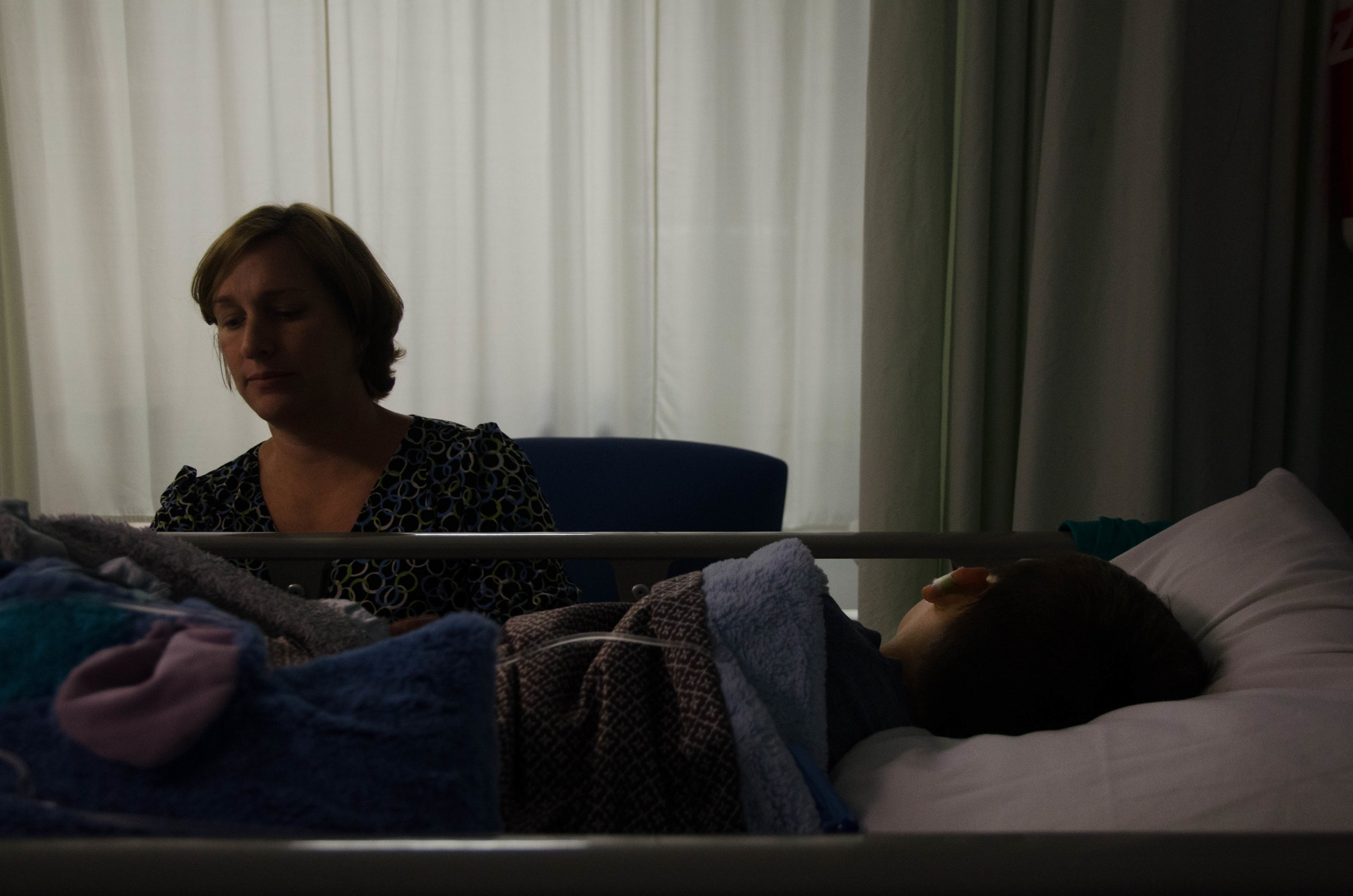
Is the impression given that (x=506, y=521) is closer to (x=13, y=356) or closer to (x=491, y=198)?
(x=491, y=198)

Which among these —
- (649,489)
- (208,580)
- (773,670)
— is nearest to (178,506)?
(208,580)

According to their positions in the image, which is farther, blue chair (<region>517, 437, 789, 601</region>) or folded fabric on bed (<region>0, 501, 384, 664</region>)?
blue chair (<region>517, 437, 789, 601</region>)

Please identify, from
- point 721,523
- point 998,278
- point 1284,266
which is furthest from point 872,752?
point 1284,266

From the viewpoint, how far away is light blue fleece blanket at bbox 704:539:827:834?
0.63 metres

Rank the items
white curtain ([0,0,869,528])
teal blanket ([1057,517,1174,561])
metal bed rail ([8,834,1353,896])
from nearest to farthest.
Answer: metal bed rail ([8,834,1353,896])
teal blanket ([1057,517,1174,561])
white curtain ([0,0,869,528])

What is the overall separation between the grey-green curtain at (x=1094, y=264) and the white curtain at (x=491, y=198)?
31 cm

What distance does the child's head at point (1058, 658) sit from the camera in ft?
2.58

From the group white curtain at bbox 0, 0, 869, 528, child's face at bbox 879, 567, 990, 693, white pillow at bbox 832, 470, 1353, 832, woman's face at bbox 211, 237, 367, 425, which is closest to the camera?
white pillow at bbox 832, 470, 1353, 832

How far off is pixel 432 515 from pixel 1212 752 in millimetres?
989

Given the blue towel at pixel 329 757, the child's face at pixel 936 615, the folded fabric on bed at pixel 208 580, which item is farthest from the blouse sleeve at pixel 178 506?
the child's face at pixel 936 615

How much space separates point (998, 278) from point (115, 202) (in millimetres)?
2249

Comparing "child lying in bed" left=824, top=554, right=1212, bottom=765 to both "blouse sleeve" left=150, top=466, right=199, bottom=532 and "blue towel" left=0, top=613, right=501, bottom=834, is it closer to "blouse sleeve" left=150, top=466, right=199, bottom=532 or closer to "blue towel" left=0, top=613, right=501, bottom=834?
"blue towel" left=0, top=613, right=501, bottom=834

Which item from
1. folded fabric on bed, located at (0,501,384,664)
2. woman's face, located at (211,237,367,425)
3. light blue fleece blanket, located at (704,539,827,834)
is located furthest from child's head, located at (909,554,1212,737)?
woman's face, located at (211,237,367,425)

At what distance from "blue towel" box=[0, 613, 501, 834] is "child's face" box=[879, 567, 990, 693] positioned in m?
0.53
